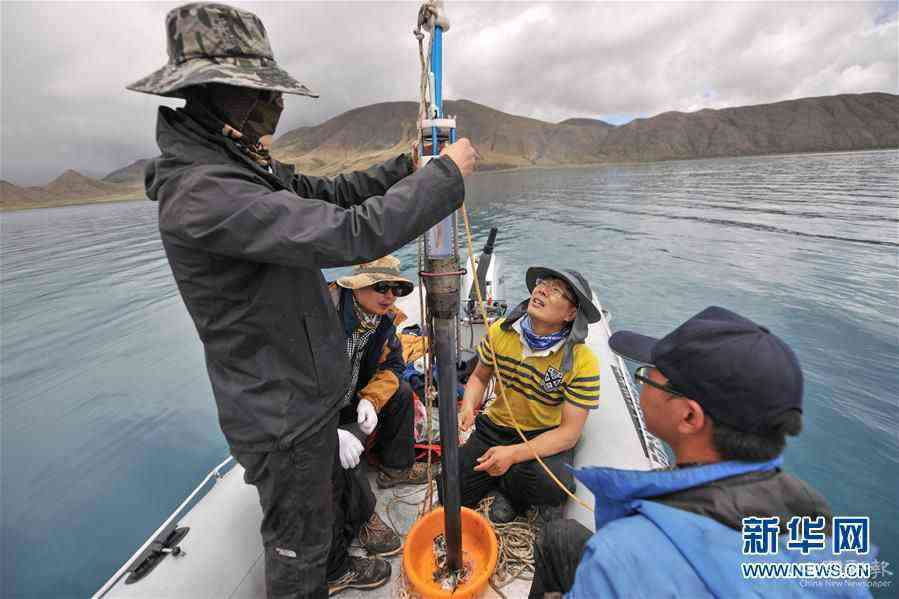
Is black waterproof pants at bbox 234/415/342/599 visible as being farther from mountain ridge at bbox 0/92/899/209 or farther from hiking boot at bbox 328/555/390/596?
mountain ridge at bbox 0/92/899/209

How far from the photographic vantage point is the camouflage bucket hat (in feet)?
3.70

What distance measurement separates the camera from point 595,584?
93 centimetres

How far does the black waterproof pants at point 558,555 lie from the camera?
5.04ft

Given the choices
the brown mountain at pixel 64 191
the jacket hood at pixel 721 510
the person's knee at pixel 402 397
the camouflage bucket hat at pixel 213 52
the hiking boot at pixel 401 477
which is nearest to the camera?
the jacket hood at pixel 721 510

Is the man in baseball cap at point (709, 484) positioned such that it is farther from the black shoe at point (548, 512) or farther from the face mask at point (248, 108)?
the face mask at point (248, 108)

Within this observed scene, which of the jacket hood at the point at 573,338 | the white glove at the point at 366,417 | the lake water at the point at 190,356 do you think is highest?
the jacket hood at the point at 573,338

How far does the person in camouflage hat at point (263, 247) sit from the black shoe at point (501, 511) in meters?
1.20

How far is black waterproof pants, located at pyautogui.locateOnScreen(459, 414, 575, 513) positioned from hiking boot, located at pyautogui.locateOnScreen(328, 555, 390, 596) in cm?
64

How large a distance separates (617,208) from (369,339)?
24001 mm

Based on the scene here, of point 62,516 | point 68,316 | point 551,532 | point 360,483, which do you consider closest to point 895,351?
point 551,532

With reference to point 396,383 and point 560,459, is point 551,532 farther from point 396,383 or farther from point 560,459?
point 396,383

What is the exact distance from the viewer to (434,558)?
82.0 inches

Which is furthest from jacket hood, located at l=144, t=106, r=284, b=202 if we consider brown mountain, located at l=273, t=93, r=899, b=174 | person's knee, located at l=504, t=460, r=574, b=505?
brown mountain, located at l=273, t=93, r=899, b=174

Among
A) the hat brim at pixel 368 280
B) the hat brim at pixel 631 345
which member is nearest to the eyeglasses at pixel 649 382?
the hat brim at pixel 631 345
